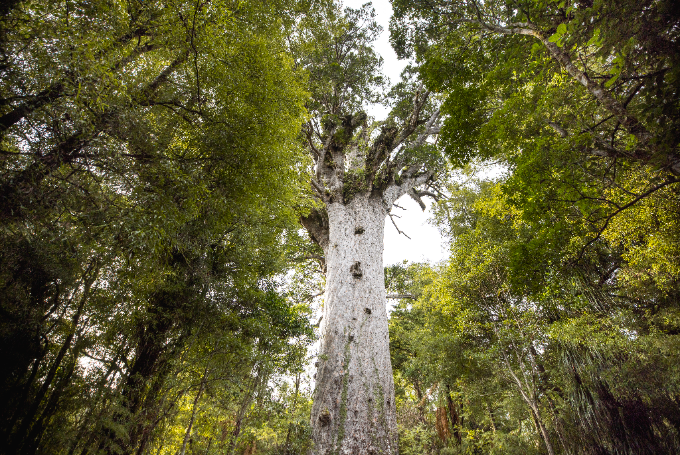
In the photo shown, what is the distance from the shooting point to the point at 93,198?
261cm

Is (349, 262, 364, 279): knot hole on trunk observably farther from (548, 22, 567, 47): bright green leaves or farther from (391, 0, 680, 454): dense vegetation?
(548, 22, 567, 47): bright green leaves

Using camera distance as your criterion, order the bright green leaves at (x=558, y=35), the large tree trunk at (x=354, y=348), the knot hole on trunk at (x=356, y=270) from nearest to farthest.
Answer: the bright green leaves at (x=558, y=35) < the large tree trunk at (x=354, y=348) < the knot hole on trunk at (x=356, y=270)

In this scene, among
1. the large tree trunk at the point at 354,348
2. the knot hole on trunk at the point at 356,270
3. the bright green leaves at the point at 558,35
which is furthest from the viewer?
the knot hole on trunk at the point at 356,270

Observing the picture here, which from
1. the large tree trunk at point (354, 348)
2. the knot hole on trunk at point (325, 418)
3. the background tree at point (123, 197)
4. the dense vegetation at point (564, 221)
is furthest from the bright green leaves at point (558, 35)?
the knot hole on trunk at point (325, 418)

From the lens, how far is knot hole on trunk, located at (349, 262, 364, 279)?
18.6ft

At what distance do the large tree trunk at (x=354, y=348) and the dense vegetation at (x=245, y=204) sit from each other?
536mm

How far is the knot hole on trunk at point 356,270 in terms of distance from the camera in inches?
224

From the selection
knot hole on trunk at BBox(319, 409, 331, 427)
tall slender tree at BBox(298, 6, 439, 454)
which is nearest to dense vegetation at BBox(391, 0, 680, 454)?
tall slender tree at BBox(298, 6, 439, 454)

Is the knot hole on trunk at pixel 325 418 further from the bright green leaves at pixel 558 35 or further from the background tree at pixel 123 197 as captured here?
the bright green leaves at pixel 558 35

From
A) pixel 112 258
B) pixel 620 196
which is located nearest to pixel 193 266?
pixel 112 258

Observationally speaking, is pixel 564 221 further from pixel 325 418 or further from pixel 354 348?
pixel 325 418

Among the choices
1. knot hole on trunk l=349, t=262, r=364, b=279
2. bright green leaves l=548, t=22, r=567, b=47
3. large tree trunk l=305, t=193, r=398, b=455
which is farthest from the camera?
knot hole on trunk l=349, t=262, r=364, b=279

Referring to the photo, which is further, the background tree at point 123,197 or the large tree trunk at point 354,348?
the large tree trunk at point 354,348

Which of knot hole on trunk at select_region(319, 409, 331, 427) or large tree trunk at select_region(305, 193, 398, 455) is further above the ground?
large tree trunk at select_region(305, 193, 398, 455)
